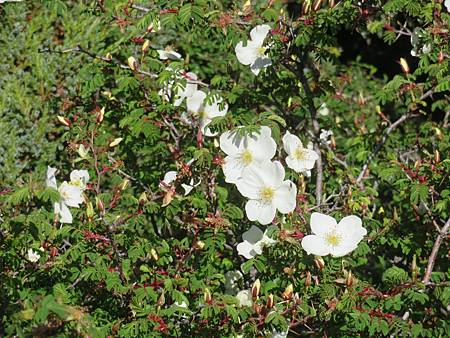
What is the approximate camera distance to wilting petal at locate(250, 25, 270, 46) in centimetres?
280

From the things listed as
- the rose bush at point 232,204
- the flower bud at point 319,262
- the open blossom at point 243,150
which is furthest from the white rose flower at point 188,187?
the flower bud at point 319,262

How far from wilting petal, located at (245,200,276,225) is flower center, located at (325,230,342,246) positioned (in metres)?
0.19

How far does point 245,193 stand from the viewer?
94.2 inches

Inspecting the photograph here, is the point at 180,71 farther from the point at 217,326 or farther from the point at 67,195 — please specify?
the point at 217,326

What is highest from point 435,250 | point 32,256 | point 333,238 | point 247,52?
point 247,52

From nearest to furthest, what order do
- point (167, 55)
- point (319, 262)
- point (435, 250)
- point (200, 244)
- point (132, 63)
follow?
1. point (319, 262)
2. point (200, 244)
3. point (435, 250)
4. point (132, 63)
5. point (167, 55)

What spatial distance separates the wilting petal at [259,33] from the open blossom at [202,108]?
0.28 metres

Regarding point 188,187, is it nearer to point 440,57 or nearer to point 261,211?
point 261,211

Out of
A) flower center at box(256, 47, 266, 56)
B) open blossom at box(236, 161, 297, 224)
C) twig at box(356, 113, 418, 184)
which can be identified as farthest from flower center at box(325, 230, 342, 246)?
flower center at box(256, 47, 266, 56)

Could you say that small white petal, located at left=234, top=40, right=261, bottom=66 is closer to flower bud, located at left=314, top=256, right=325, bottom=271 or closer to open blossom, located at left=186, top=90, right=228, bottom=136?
open blossom, located at left=186, top=90, right=228, bottom=136

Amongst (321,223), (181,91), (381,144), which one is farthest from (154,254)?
(381,144)

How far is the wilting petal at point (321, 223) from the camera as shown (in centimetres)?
234

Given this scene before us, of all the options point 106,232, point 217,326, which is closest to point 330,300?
point 217,326

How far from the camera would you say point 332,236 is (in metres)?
2.35
